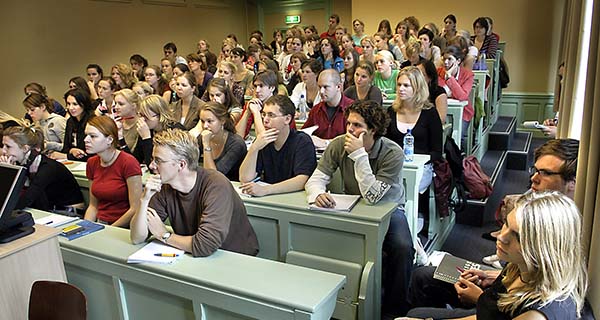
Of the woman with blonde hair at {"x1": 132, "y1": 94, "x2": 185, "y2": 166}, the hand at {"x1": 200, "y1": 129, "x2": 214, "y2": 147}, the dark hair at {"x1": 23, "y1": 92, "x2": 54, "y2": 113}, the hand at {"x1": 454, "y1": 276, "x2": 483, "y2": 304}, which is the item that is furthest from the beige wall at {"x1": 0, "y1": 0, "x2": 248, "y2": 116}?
the hand at {"x1": 454, "y1": 276, "x2": 483, "y2": 304}

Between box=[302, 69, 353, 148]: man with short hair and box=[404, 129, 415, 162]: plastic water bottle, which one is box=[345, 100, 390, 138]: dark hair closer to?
box=[404, 129, 415, 162]: plastic water bottle

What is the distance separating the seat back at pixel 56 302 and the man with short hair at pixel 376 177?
1.14 metres

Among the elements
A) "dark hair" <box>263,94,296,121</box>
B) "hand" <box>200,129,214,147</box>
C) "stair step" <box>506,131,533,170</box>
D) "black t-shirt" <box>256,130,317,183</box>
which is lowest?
"stair step" <box>506,131,533,170</box>

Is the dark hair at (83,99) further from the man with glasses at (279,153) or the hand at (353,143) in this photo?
the hand at (353,143)

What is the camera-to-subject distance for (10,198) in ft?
5.64

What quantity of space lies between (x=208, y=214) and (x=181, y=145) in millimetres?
347

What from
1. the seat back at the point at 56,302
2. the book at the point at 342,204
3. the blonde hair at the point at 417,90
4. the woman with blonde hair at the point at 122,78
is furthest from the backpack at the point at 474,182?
the woman with blonde hair at the point at 122,78

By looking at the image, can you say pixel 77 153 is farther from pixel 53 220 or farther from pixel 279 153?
pixel 279 153

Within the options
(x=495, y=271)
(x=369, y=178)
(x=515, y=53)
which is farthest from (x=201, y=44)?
(x=495, y=271)

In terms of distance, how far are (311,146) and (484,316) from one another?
154cm

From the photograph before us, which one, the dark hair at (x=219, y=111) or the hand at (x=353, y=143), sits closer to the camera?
the hand at (x=353, y=143)

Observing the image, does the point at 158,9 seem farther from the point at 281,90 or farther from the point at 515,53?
the point at 515,53

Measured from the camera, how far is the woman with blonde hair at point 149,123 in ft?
11.2

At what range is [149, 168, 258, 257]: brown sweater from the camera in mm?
1845
